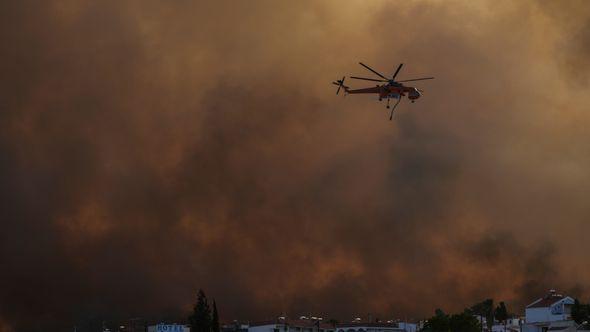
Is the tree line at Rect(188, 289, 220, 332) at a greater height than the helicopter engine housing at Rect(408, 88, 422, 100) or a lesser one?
lesser

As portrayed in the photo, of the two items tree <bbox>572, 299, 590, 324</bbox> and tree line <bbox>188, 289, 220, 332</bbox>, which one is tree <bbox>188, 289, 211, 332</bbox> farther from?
tree <bbox>572, 299, 590, 324</bbox>

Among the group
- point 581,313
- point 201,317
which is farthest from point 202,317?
point 581,313

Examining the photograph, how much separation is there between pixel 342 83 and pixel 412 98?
16473mm

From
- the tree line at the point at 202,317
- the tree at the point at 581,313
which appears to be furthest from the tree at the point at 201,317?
the tree at the point at 581,313

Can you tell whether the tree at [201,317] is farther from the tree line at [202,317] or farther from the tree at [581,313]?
the tree at [581,313]

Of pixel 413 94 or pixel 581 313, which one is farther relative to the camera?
pixel 581 313

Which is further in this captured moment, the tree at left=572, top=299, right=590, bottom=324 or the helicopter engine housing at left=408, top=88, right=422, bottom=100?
the tree at left=572, top=299, right=590, bottom=324

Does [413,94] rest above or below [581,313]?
above

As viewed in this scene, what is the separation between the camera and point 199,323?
18362 centimetres

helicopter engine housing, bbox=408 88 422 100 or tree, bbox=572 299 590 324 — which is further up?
helicopter engine housing, bbox=408 88 422 100

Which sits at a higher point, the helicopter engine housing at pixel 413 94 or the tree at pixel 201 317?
the helicopter engine housing at pixel 413 94

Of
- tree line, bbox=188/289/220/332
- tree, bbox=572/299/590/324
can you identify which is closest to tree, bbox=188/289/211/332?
tree line, bbox=188/289/220/332

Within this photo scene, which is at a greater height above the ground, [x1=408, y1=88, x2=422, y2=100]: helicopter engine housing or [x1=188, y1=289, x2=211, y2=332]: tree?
[x1=408, y1=88, x2=422, y2=100]: helicopter engine housing

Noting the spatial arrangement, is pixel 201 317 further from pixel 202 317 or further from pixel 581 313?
pixel 581 313
